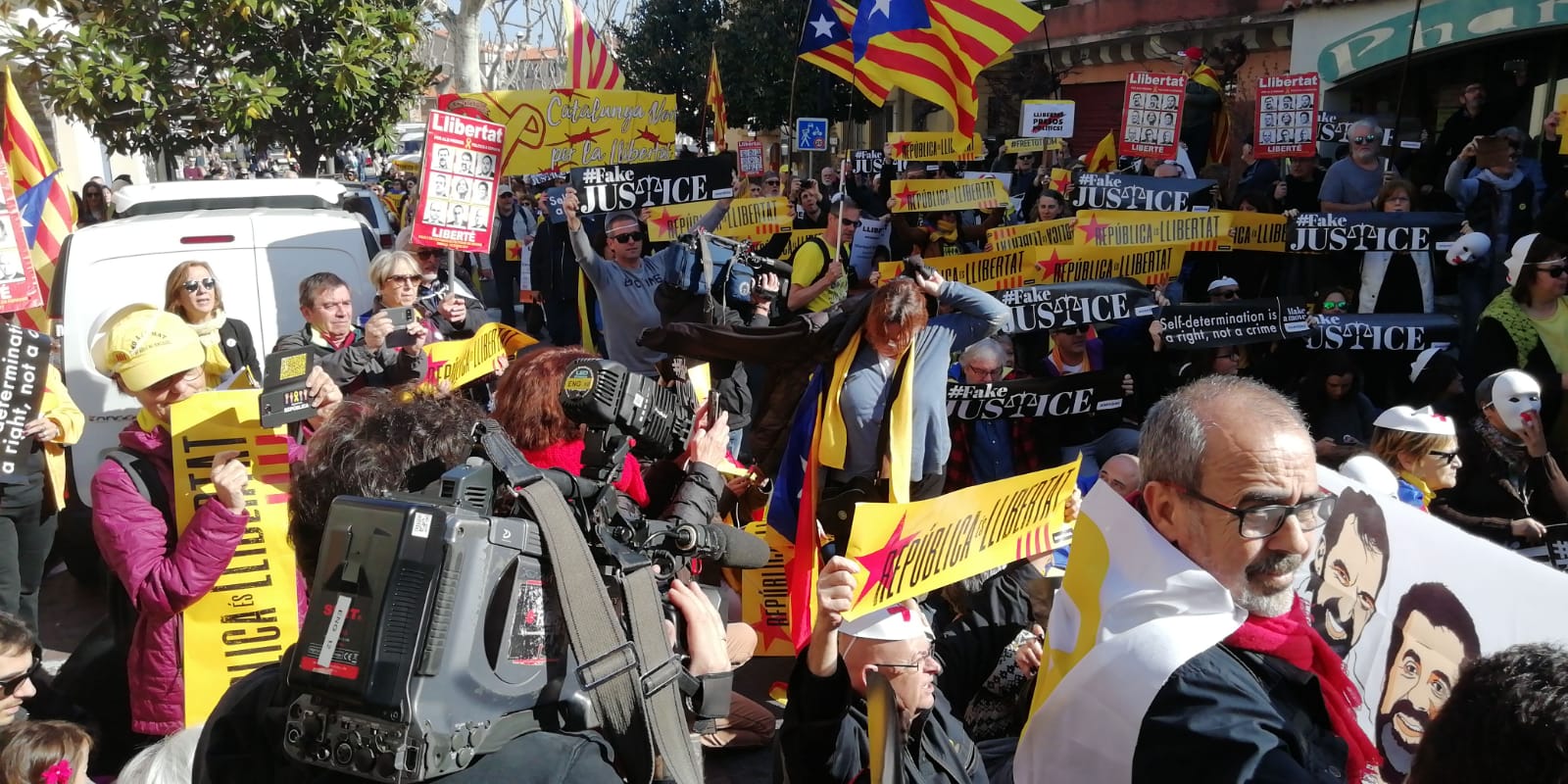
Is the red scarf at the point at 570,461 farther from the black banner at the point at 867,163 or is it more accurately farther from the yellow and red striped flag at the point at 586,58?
the black banner at the point at 867,163

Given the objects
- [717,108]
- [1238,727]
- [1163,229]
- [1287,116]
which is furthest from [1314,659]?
[717,108]

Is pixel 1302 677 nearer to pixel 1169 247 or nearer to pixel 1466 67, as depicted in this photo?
pixel 1169 247

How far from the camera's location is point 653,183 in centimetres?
894

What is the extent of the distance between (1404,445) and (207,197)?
743cm

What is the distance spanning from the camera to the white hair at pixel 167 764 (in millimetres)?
2516

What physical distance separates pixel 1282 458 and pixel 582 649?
4.19 feet

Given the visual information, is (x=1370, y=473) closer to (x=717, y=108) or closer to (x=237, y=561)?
(x=237, y=561)

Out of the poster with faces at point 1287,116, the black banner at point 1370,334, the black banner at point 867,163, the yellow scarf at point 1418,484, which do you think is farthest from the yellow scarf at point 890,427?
the black banner at point 867,163

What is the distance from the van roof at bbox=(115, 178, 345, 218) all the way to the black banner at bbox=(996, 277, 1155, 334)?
4.71 m

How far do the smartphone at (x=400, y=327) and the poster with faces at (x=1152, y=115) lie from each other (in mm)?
6998

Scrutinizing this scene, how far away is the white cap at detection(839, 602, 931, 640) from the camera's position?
2.92m

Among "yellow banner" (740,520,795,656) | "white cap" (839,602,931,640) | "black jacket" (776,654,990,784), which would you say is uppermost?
"white cap" (839,602,931,640)

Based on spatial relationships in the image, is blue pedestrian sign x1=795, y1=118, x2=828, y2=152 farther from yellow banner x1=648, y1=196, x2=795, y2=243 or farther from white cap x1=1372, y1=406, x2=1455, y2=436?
white cap x1=1372, y1=406, x2=1455, y2=436

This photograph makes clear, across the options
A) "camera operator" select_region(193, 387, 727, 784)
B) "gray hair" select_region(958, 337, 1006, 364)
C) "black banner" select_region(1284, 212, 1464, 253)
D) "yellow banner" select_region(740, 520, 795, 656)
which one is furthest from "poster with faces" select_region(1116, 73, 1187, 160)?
"camera operator" select_region(193, 387, 727, 784)
